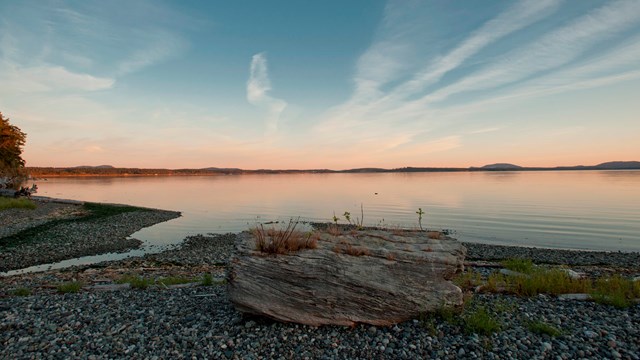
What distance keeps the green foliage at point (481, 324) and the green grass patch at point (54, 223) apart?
30812mm

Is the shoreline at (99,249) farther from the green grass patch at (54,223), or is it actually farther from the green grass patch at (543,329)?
the green grass patch at (543,329)

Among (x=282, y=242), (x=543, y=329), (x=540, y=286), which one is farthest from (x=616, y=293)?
(x=282, y=242)

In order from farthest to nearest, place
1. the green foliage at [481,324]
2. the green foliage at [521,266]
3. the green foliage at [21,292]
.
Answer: the green foliage at [521,266]
the green foliage at [21,292]
the green foliage at [481,324]

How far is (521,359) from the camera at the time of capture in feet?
23.6

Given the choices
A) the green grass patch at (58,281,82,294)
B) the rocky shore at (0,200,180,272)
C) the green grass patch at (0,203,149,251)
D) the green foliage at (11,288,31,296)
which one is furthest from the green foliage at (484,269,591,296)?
the green grass patch at (0,203,149,251)

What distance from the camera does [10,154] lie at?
56500 mm

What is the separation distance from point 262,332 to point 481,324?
5.45 metres

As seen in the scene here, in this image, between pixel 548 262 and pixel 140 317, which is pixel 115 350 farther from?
pixel 548 262

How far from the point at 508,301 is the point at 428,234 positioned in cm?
306

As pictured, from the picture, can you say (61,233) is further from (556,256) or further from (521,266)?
(556,256)

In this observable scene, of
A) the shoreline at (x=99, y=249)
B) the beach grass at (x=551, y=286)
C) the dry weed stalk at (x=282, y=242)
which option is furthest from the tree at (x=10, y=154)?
the beach grass at (x=551, y=286)

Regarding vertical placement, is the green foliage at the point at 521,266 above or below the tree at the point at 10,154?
below

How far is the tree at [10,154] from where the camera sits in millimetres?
54031

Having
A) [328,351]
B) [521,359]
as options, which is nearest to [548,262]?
[521,359]
